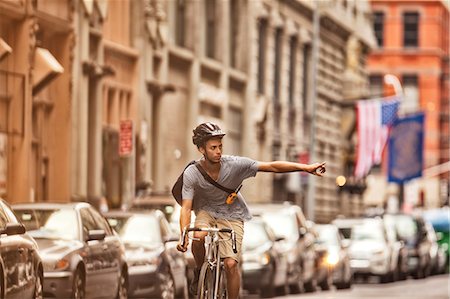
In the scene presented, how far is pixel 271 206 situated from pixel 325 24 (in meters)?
35.1

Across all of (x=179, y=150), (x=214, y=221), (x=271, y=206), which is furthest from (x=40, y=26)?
(x=214, y=221)

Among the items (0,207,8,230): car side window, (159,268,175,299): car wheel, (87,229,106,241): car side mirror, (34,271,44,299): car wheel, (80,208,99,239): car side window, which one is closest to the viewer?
(0,207,8,230): car side window

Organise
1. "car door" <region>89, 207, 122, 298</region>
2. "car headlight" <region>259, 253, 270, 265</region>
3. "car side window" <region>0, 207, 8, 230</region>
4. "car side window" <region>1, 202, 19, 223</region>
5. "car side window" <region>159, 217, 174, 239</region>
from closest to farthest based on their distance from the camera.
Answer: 1. "car side window" <region>0, 207, 8, 230</region>
2. "car side window" <region>1, 202, 19, 223</region>
3. "car door" <region>89, 207, 122, 298</region>
4. "car side window" <region>159, 217, 174, 239</region>
5. "car headlight" <region>259, 253, 270, 265</region>

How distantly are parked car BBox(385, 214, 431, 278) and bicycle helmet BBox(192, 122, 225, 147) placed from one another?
35.1 m

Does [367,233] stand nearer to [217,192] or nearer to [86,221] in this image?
[86,221]

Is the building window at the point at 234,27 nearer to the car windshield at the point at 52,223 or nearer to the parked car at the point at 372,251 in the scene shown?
the parked car at the point at 372,251

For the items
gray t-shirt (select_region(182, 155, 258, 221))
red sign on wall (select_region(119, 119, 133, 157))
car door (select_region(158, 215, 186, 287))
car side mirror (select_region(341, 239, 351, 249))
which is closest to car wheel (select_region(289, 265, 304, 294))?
red sign on wall (select_region(119, 119, 133, 157))

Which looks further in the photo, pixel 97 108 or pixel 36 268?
pixel 97 108

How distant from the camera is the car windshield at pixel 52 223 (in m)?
21.7

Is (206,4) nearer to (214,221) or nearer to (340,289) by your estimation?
(340,289)

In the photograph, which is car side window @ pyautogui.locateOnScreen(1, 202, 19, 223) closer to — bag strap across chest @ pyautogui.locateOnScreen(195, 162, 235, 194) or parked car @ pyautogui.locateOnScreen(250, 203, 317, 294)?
bag strap across chest @ pyautogui.locateOnScreen(195, 162, 235, 194)

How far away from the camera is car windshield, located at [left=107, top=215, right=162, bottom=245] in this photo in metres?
25.9

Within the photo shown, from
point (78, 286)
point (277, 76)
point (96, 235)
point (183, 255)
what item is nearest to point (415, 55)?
point (277, 76)

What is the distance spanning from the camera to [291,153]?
63562 mm
